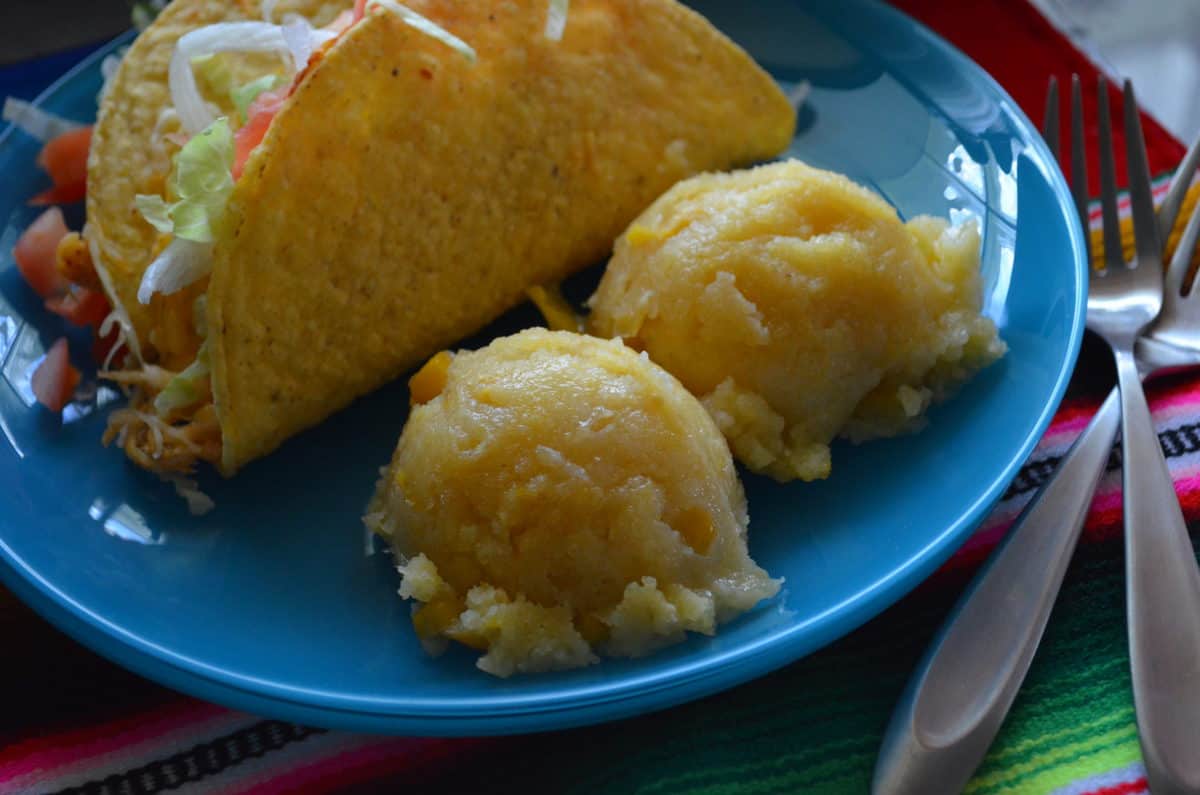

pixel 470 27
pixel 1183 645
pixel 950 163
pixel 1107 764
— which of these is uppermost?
pixel 470 27

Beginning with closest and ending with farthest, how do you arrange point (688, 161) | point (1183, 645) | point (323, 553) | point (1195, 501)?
1. point (1183, 645)
2. point (323, 553)
3. point (1195, 501)
4. point (688, 161)

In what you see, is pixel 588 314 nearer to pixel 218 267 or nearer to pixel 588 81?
pixel 588 81

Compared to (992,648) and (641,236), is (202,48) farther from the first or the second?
(992,648)

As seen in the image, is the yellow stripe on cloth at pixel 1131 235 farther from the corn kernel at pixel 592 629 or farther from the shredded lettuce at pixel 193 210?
the shredded lettuce at pixel 193 210

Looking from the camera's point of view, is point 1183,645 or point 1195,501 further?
point 1195,501

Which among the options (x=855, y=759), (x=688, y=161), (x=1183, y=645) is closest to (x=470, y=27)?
(x=688, y=161)

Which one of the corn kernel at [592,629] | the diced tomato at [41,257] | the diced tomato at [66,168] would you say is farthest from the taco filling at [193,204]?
the corn kernel at [592,629]

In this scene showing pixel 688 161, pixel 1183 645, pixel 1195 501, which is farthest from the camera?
pixel 688 161

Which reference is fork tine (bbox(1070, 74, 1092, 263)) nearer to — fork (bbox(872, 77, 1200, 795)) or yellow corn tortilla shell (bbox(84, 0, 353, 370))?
fork (bbox(872, 77, 1200, 795))
